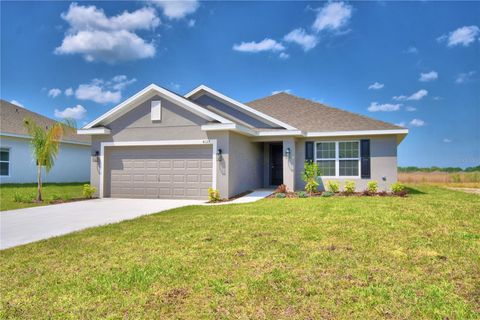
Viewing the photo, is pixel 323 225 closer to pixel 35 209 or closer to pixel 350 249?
pixel 350 249

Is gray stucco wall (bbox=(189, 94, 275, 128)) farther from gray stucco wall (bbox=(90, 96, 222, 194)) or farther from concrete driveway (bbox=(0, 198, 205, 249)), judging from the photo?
concrete driveway (bbox=(0, 198, 205, 249))

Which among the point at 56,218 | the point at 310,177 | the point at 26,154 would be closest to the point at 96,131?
the point at 56,218

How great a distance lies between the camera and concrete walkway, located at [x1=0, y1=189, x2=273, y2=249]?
23.6 ft

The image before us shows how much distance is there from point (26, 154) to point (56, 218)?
14.2 metres

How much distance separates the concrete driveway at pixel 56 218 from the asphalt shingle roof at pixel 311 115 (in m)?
8.92

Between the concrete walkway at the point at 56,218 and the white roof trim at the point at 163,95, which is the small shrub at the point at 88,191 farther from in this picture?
the white roof trim at the point at 163,95

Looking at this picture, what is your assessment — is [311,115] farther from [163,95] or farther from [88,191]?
[88,191]

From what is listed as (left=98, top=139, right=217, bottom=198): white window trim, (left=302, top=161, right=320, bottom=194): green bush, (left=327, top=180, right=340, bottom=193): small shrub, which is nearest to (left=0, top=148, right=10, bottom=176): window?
(left=98, top=139, right=217, bottom=198): white window trim

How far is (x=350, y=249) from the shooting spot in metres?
5.43

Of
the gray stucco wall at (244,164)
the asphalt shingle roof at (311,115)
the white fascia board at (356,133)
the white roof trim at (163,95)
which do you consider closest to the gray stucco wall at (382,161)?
the white fascia board at (356,133)

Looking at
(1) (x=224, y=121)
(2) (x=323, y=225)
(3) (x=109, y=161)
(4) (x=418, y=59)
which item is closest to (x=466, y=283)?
(2) (x=323, y=225)

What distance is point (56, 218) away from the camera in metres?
9.30

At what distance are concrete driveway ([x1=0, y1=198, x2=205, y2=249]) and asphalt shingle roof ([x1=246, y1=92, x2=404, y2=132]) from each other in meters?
8.92

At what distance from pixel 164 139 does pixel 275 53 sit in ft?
36.8
